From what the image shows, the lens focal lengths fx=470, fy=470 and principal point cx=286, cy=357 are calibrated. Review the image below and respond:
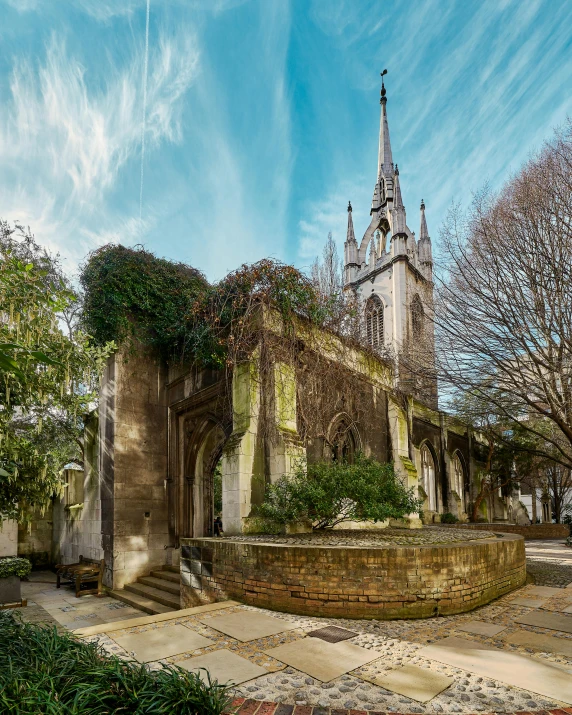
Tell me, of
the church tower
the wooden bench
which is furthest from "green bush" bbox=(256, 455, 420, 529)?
the church tower

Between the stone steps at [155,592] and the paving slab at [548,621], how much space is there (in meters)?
5.81

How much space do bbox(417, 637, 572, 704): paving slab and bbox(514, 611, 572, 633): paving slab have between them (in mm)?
1312

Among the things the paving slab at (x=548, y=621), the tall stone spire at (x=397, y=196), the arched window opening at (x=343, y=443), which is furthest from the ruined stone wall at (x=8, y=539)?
the tall stone spire at (x=397, y=196)

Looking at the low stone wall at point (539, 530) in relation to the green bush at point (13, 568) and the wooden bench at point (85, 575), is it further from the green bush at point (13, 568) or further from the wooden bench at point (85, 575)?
the green bush at point (13, 568)

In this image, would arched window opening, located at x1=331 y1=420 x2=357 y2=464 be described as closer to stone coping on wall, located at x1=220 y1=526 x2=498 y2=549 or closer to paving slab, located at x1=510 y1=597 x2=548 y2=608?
stone coping on wall, located at x1=220 y1=526 x2=498 y2=549

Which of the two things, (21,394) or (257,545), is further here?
(257,545)

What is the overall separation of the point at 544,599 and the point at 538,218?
737 centimetres

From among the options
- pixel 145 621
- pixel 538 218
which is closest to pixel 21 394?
pixel 145 621

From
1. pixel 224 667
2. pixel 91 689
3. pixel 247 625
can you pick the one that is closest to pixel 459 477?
pixel 247 625

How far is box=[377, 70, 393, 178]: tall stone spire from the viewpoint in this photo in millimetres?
45719

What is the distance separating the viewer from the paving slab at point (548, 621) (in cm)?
547

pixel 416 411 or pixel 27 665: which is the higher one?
pixel 416 411

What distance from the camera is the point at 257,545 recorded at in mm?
6504

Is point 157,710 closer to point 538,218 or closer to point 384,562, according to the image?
point 384,562
